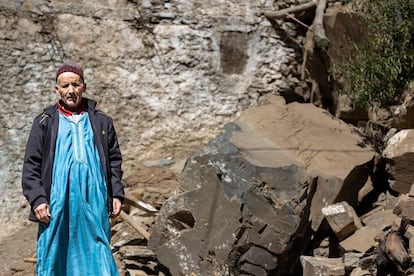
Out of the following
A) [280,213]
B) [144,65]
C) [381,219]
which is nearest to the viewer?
[280,213]

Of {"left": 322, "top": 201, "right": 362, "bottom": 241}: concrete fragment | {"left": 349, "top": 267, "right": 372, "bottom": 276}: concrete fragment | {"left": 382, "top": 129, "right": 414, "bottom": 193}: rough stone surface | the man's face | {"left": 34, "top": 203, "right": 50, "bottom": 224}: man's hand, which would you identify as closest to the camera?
{"left": 34, "top": 203, "right": 50, "bottom": 224}: man's hand

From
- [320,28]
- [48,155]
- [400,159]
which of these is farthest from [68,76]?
[320,28]

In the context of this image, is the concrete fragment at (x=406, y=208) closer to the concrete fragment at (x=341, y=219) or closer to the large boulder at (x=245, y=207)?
the concrete fragment at (x=341, y=219)

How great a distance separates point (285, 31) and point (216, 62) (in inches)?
33.3

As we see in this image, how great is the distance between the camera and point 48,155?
12.3 feet

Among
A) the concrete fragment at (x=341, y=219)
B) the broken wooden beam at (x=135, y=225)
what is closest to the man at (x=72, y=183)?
the broken wooden beam at (x=135, y=225)

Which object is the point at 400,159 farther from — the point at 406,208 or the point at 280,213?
the point at 280,213

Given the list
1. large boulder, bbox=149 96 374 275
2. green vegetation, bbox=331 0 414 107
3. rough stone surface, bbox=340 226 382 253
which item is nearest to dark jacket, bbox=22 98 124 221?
large boulder, bbox=149 96 374 275

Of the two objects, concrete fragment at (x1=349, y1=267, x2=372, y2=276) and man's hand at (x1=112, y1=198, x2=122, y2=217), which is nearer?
man's hand at (x1=112, y1=198, x2=122, y2=217)

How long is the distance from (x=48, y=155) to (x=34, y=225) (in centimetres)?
303

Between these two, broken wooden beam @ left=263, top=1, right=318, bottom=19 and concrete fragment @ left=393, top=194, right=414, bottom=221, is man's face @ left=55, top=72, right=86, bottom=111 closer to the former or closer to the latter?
concrete fragment @ left=393, top=194, right=414, bottom=221

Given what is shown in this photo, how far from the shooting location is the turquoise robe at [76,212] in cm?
374

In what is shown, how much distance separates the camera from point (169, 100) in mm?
7184

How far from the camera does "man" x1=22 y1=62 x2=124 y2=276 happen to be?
3.73 meters
